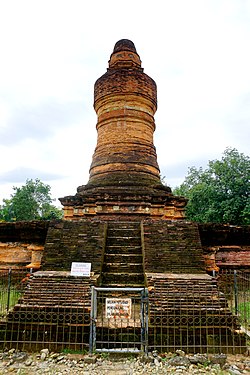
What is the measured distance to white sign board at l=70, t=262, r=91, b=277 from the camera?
5508 millimetres

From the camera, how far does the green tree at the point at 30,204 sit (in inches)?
1208

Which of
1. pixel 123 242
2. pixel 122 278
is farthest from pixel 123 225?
pixel 122 278

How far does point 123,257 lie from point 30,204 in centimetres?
2701

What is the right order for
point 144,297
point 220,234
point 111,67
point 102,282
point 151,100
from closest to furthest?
point 144,297, point 102,282, point 220,234, point 151,100, point 111,67

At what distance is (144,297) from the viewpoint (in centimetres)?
433

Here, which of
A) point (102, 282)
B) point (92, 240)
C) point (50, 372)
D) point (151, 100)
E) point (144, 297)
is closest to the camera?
point (50, 372)

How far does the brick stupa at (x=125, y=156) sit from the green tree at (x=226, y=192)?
9.09 metres

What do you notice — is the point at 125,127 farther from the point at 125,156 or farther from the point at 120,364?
the point at 120,364

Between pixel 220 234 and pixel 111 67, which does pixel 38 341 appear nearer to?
pixel 220 234

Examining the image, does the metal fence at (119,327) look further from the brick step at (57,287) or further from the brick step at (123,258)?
the brick step at (123,258)

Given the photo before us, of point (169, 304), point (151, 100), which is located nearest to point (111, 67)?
point (151, 100)

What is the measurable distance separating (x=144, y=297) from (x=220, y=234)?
3.84m

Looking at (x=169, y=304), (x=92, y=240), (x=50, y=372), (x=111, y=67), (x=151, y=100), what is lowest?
(x=50, y=372)

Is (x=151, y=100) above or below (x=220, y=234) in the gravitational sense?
above
